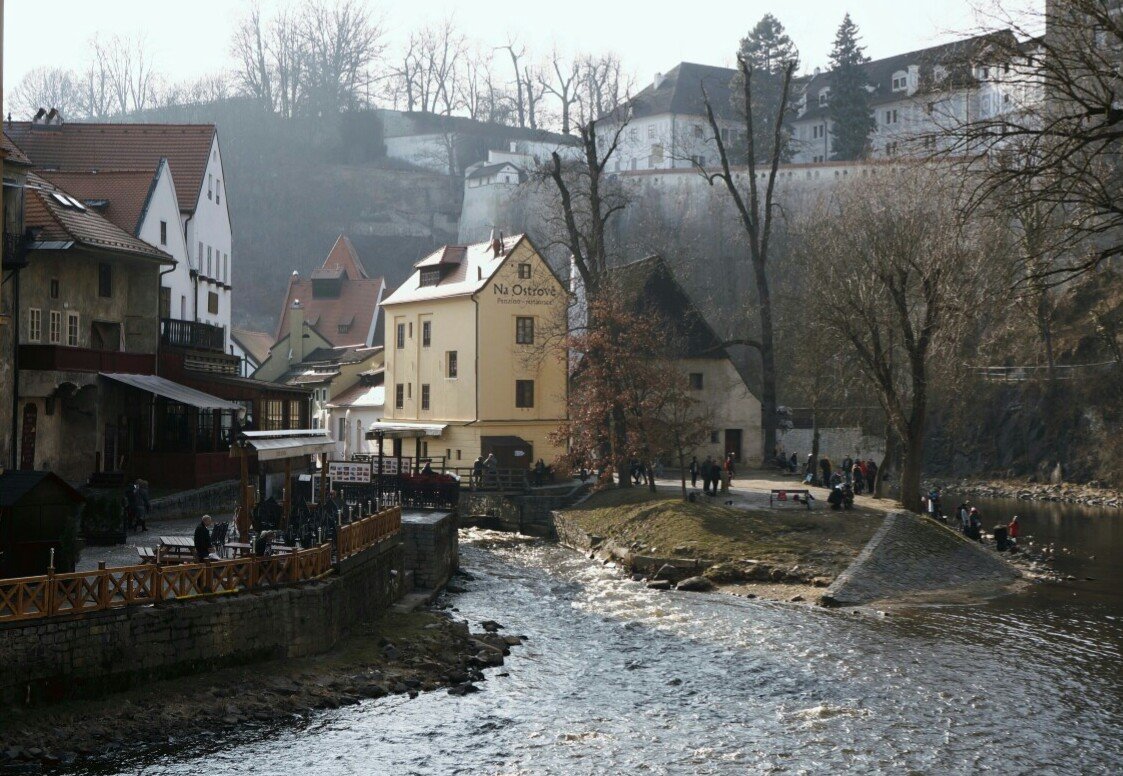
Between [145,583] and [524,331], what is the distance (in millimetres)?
36821

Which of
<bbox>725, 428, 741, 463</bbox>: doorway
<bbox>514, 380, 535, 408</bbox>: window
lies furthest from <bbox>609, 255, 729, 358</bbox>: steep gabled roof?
<bbox>514, 380, 535, 408</bbox>: window

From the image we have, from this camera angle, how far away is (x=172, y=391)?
36750 mm

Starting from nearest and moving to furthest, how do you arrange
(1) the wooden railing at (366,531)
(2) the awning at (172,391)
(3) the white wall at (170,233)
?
(1) the wooden railing at (366,531) → (2) the awning at (172,391) → (3) the white wall at (170,233)

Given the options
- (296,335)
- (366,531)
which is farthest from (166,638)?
(296,335)

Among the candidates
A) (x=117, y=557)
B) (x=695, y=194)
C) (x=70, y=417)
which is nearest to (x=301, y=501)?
(x=117, y=557)

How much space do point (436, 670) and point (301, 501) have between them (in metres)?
9.70

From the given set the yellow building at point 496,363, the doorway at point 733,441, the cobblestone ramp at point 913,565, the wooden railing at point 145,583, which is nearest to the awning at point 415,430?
the yellow building at point 496,363

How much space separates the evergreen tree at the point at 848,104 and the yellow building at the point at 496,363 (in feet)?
148

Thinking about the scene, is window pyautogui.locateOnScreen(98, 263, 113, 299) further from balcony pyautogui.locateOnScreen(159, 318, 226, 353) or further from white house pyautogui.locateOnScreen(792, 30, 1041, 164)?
white house pyautogui.locateOnScreen(792, 30, 1041, 164)

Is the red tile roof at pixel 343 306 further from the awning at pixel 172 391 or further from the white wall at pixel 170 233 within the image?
the awning at pixel 172 391

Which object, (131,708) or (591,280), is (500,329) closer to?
(591,280)

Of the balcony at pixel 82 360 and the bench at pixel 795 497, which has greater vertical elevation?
the balcony at pixel 82 360

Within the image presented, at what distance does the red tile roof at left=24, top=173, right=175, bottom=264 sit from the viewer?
33938 mm

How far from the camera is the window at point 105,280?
3726 centimetres
